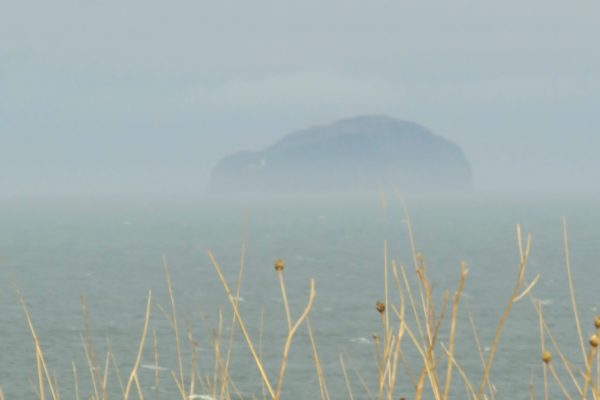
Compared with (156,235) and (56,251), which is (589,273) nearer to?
(56,251)

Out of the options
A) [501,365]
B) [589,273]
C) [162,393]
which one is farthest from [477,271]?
[162,393]

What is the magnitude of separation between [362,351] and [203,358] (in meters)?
8.85

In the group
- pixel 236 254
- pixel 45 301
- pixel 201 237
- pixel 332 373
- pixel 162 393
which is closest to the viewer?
pixel 162 393

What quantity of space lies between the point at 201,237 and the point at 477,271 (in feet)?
195

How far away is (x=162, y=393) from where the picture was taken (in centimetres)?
4484

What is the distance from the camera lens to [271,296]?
80438mm

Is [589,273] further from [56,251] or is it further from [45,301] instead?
[56,251]

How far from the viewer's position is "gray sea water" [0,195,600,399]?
50938 millimetres

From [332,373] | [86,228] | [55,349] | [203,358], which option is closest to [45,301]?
[55,349]

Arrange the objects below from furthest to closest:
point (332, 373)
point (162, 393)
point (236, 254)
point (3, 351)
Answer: point (236, 254) < point (3, 351) < point (332, 373) < point (162, 393)

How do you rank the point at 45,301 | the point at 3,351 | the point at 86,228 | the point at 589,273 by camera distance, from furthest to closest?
the point at 86,228
the point at 589,273
the point at 45,301
the point at 3,351

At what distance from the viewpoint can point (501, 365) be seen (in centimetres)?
5269

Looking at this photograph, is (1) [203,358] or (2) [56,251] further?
(2) [56,251]

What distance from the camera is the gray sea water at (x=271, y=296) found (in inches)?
2005
